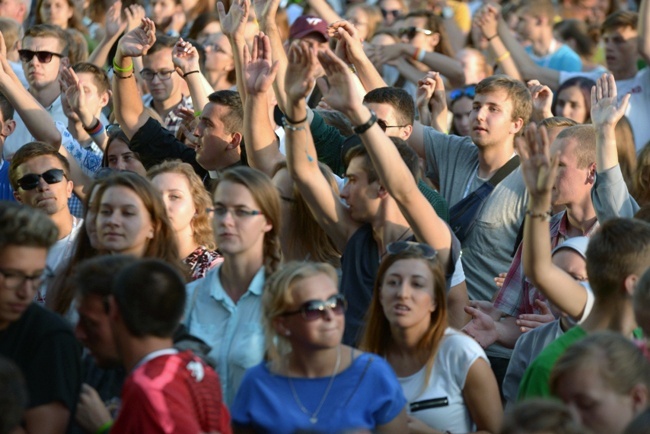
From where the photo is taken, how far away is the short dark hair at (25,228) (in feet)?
12.7

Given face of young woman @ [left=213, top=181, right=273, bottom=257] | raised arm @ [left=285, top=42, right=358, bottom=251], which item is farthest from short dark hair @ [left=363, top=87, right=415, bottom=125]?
face of young woman @ [left=213, top=181, right=273, bottom=257]

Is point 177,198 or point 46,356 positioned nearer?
point 46,356

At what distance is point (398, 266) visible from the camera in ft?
14.4

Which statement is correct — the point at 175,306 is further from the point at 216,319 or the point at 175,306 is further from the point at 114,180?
the point at 114,180

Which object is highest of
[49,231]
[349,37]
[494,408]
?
[349,37]

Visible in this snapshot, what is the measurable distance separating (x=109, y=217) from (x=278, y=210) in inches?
27.3

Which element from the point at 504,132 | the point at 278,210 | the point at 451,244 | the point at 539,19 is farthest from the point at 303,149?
the point at 539,19

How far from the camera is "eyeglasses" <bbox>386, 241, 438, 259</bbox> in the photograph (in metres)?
4.42

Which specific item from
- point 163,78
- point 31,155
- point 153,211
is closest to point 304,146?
point 153,211

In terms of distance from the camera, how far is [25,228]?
12.8ft

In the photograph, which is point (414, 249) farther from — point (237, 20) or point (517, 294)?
point (237, 20)

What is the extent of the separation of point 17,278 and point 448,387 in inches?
62.6

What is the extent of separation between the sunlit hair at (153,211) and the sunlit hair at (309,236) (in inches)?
27.7

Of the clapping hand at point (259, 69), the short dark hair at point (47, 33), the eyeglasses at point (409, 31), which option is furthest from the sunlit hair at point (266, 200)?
the eyeglasses at point (409, 31)
